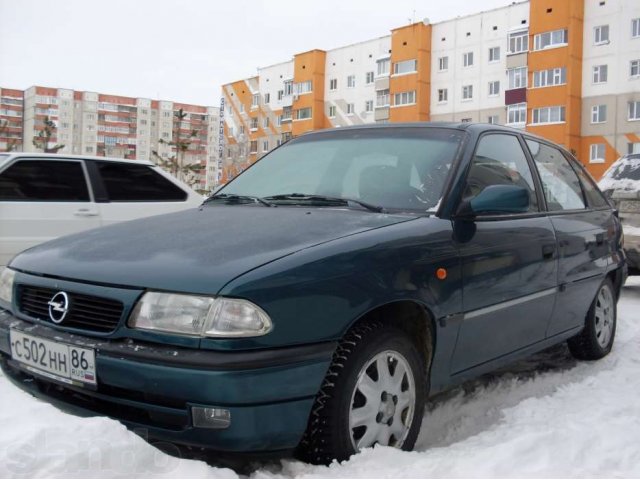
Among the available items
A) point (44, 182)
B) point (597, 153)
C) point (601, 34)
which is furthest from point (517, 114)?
point (44, 182)

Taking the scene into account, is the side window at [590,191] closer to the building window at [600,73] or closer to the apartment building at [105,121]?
the building window at [600,73]

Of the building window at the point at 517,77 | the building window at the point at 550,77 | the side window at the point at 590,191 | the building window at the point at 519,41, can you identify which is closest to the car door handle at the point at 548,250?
the side window at the point at 590,191

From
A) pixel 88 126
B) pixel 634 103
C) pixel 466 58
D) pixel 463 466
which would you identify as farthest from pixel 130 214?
pixel 88 126

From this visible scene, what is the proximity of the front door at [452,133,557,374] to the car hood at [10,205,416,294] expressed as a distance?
1.54ft

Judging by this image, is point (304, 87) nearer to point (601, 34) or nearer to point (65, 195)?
point (601, 34)

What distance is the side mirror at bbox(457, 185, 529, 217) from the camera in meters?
3.14

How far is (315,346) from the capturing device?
2.35 m

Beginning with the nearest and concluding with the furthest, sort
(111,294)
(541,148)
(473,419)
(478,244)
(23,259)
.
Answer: (111,294), (23,259), (478,244), (473,419), (541,148)

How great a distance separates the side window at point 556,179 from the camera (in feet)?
13.6

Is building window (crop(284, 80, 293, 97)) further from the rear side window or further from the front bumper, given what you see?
the front bumper

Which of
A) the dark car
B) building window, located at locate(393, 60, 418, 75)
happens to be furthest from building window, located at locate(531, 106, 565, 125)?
the dark car

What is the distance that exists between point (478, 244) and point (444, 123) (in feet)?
2.91

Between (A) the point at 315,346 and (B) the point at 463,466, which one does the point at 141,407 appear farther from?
(B) the point at 463,466

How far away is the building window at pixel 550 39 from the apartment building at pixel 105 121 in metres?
68.2
